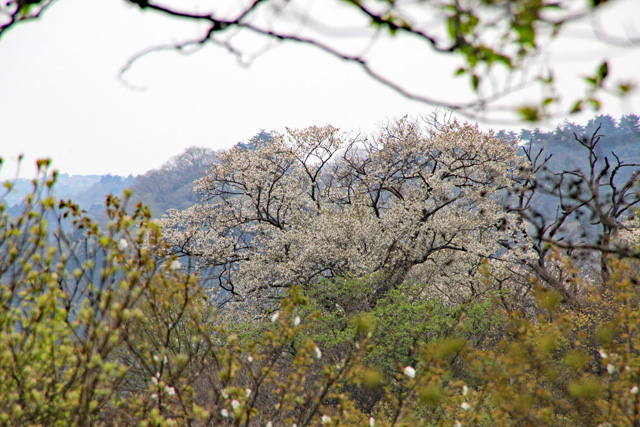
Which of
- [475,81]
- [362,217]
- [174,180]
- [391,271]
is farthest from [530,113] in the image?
[174,180]

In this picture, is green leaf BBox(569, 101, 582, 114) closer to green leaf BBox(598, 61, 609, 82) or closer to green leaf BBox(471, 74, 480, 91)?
green leaf BBox(598, 61, 609, 82)

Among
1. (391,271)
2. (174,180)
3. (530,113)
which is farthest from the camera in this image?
(174,180)

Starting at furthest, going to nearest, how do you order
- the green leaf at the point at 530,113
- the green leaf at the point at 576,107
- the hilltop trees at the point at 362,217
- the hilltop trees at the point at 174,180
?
the hilltop trees at the point at 174,180, the hilltop trees at the point at 362,217, the green leaf at the point at 576,107, the green leaf at the point at 530,113

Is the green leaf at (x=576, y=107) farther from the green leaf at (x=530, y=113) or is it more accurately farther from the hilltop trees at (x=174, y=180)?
the hilltop trees at (x=174, y=180)

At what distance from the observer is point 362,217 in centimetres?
1652

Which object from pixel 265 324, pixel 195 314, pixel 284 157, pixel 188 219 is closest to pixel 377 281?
pixel 265 324

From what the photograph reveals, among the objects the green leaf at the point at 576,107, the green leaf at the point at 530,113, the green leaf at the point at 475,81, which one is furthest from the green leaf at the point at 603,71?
the green leaf at the point at 475,81

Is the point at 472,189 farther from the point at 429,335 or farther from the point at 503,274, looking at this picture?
the point at 429,335

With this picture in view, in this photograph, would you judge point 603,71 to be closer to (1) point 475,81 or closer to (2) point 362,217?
(1) point 475,81

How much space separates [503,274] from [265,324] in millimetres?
8183

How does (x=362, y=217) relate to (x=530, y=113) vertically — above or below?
above

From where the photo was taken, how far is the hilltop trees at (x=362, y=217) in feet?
51.8

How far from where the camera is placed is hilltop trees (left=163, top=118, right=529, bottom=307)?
51.8ft

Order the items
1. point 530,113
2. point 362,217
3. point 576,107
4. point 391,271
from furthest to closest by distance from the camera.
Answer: point 362,217
point 391,271
point 576,107
point 530,113
